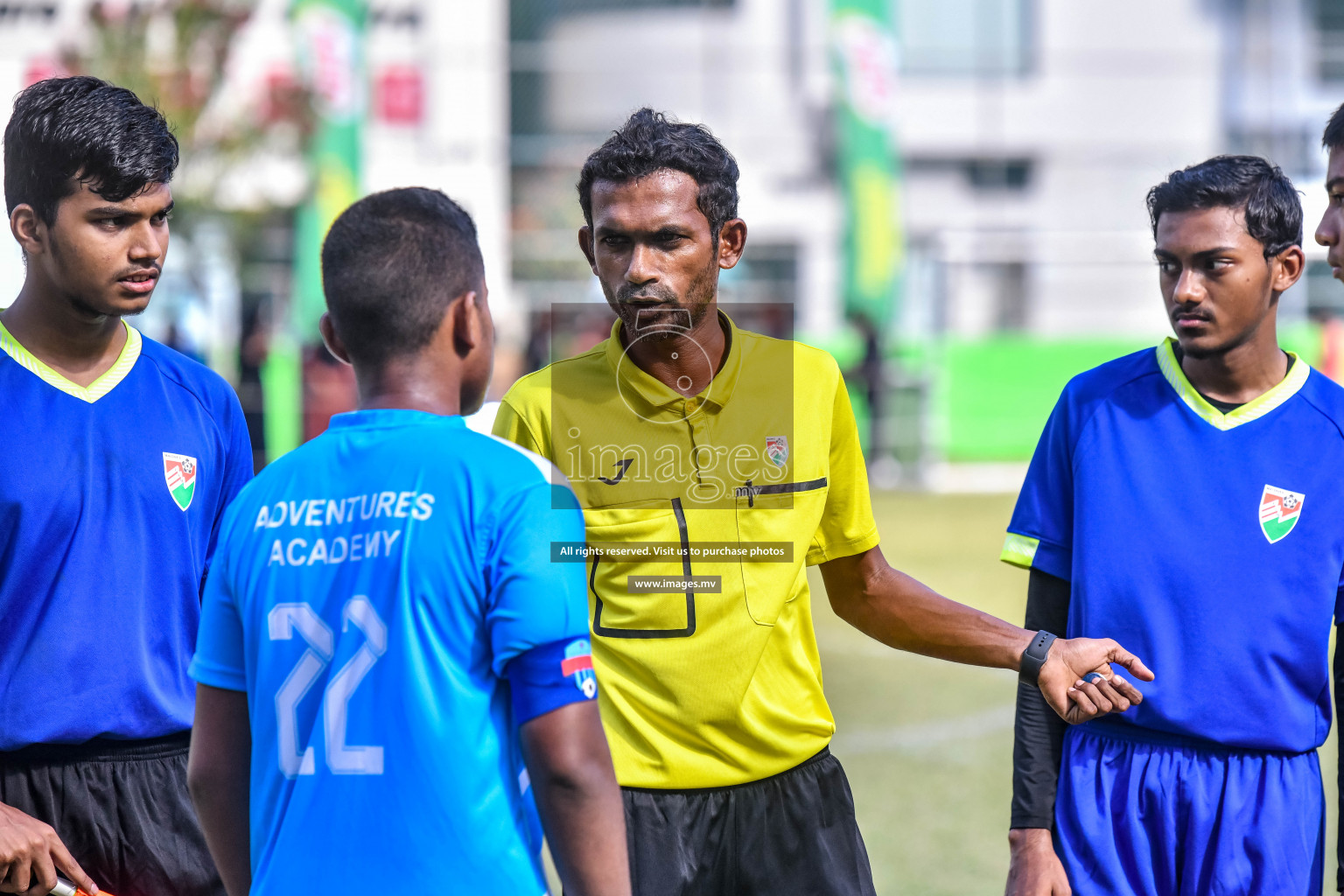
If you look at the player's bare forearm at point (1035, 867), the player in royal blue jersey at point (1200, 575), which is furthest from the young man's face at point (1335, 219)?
the player's bare forearm at point (1035, 867)

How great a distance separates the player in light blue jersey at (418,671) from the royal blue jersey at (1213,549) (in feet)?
4.09

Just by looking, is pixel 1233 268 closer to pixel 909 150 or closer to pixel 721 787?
pixel 721 787

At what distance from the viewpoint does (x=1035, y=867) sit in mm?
2705

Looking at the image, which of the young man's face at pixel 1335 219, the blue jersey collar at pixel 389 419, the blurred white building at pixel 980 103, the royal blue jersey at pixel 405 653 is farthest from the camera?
the blurred white building at pixel 980 103

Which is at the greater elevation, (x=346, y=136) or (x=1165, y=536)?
(x=346, y=136)

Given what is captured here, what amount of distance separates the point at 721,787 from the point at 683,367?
2.63ft

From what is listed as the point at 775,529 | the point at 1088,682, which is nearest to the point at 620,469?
the point at 775,529

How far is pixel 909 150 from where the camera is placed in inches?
953

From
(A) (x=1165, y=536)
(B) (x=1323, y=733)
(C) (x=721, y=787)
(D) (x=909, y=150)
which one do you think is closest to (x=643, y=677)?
(C) (x=721, y=787)

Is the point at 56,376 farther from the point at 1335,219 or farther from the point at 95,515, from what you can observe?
the point at 1335,219

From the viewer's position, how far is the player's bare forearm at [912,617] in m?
2.79

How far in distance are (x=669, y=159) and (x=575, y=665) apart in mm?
1134

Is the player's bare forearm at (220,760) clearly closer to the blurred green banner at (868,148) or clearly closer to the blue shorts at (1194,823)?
the blue shorts at (1194,823)

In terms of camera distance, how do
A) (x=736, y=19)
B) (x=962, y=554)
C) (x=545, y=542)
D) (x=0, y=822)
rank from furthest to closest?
(x=736, y=19) → (x=962, y=554) → (x=0, y=822) → (x=545, y=542)
